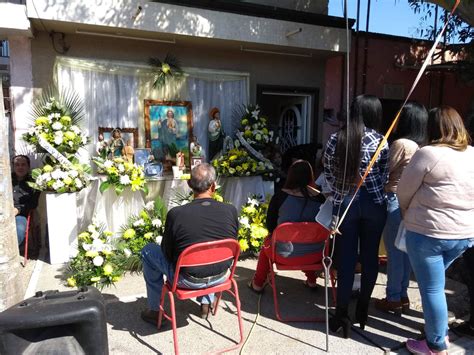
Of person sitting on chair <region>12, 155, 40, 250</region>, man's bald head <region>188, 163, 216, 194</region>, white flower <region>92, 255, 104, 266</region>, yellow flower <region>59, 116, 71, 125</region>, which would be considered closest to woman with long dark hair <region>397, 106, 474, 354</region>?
man's bald head <region>188, 163, 216, 194</region>

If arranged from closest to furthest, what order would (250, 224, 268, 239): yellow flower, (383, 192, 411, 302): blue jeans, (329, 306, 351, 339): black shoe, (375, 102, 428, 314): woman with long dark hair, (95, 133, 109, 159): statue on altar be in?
(329, 306, 351, 339): black shoe < (375, 102, 428, 314): woman with long dark hair < (383, 192, 411, 302): blue jeans < (250, 224, 268, 239): yellow flower < (95, 133, 109, 159): statue on altar

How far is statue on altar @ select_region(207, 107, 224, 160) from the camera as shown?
598 cm

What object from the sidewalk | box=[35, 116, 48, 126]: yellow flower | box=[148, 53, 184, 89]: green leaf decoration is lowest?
the sidewalk

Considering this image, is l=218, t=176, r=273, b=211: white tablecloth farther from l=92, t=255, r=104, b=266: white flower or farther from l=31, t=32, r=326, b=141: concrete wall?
l=92, t=255, r=104, b=266: white flower

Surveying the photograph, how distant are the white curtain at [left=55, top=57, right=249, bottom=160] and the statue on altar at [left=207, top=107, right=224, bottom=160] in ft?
0.36

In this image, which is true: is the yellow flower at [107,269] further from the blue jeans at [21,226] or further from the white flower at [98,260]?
the blue jeans at [21,226]

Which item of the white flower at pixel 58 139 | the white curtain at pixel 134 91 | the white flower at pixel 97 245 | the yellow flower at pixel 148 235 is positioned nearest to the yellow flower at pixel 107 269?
the white flower at pixel 97 245

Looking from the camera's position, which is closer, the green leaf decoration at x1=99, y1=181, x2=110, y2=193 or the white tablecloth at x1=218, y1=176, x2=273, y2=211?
the green leaf decoration at x1=99, y1=181, x2=110, y2=193

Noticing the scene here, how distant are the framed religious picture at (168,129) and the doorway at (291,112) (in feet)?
4.44

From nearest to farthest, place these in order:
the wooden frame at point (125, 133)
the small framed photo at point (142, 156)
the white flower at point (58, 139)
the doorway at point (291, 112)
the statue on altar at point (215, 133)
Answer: the white flower at point (58, 139)
the wooden frame at point (125, 133)
the small framed photo at point (142, 156)
the statue on altar at point (215, 133)
the doorway at point (291, 112)

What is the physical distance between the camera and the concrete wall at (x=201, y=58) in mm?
5148

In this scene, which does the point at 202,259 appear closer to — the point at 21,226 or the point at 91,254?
the point at 91,254

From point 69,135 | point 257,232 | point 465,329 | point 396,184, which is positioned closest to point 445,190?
point 396,184

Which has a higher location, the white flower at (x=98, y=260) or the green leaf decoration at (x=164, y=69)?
the green leaf decoration at (x=164, y=69)
